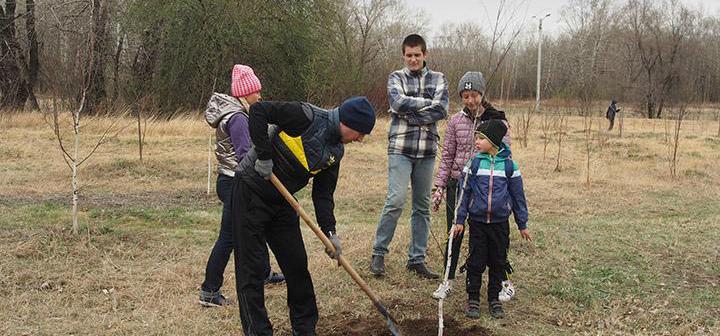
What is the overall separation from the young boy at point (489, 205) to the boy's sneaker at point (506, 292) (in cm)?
29

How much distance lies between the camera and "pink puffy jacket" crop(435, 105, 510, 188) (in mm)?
4516

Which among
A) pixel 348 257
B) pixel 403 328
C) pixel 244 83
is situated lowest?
pixel 403 328

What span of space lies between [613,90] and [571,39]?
20.0 m

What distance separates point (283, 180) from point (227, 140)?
2.83ft

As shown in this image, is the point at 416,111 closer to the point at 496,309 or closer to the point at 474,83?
the point at 474,83

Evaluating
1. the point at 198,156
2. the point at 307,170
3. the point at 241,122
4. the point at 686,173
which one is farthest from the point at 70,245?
the point at 686,173

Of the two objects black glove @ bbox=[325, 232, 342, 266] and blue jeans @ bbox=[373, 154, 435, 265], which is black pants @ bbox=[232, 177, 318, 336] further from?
blue jeans @ bbox=[373, 154, 435, 265]

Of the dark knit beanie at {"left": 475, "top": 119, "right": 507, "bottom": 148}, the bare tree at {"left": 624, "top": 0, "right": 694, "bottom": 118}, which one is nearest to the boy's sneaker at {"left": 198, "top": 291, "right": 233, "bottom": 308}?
the dark knit beanie at {"left": 475, "top": 119, "right": 507, "bottom": 148}

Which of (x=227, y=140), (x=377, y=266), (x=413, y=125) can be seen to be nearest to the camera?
(x=227, y=140)

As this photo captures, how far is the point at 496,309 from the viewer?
416cm

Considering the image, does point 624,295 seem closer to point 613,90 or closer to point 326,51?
point 326,51

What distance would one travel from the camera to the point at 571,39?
51.1 meters

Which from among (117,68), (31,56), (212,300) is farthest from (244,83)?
(31,56)

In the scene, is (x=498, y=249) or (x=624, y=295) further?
(x=624, y=295)
